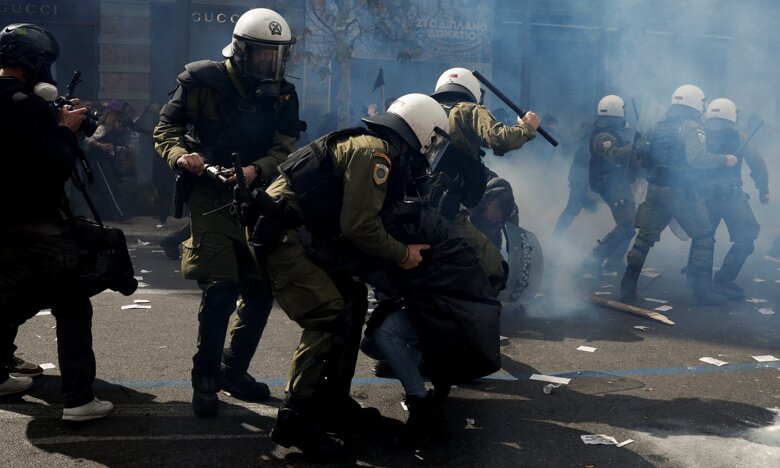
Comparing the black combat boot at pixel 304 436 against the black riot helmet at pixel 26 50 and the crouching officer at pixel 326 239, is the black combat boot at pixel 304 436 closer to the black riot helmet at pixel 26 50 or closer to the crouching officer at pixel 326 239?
the crouching officer at pixel 326 239

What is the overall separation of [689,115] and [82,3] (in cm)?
1298

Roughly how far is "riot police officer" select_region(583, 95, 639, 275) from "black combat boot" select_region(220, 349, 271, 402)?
5.13 m

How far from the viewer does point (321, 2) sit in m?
14.1

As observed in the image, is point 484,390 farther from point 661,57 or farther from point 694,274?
point 661,57

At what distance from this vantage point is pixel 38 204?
395cm

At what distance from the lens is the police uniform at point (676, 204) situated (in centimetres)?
757

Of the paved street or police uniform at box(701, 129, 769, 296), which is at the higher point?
police uniform at box(701, 129, 769, 296)

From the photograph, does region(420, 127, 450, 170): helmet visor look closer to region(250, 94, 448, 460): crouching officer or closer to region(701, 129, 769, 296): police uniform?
region(250, 94, 448, 460): crouching officer

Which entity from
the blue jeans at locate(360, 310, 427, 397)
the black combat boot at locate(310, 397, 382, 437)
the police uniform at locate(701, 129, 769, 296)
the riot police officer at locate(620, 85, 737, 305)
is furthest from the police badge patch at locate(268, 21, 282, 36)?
the police uniform at locate(701, 129, 769, 296)

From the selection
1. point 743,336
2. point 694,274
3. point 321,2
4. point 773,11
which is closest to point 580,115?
point 773,11

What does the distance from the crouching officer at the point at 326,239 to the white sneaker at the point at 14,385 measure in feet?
4.99

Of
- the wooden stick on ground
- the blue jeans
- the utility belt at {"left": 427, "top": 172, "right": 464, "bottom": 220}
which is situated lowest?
the wooden stick on ground

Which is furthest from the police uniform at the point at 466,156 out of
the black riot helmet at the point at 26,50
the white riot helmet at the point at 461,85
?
the black riot helmet at the point at 26,50

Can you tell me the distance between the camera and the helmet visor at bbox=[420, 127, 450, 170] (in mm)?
4086
